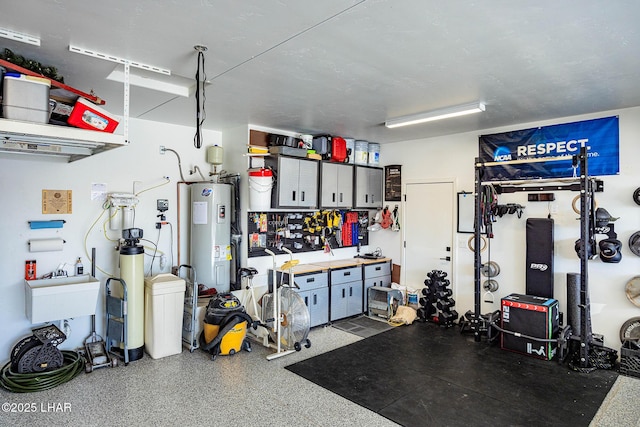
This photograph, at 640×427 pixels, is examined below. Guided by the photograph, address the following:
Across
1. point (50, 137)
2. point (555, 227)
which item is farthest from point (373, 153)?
point (50, 137)

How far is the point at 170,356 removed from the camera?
437 centimetres

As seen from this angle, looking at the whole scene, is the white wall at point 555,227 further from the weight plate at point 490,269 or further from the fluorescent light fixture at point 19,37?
the fluorescent light fixture at point 19,37

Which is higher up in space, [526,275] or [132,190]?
[132,190]

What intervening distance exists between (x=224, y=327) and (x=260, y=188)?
1.75 m

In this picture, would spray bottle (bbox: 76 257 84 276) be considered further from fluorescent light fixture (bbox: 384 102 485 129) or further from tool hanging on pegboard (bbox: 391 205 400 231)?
tool hanging on pegboard (bbox: 391 205 400 231)

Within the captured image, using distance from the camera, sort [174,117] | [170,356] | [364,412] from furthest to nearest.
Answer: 1. [174,117]
2. [170,356]
3. [364,412]

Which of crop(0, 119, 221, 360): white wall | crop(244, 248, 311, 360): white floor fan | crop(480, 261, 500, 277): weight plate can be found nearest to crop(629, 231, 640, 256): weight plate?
crop(480, 261, 500, 277): weight plate

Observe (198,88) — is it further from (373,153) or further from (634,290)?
(634,290)

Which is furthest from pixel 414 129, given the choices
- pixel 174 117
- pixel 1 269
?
pixel 1 269

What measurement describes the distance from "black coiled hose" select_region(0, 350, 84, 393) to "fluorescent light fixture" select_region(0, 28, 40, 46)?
9.35ft

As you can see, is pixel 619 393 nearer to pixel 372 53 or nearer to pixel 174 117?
pixel 372 53

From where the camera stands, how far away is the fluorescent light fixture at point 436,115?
165 inches

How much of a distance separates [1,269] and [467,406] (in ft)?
15.4

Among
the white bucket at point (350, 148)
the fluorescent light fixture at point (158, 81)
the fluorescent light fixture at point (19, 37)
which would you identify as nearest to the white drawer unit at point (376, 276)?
the white bucket at point (350, 148)
